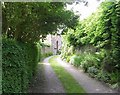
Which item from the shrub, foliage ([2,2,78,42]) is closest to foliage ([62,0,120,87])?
the shrub

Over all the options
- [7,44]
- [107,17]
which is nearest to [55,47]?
[107,17]

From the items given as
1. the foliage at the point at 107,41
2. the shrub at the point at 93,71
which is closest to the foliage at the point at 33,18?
the foliage at the point at 107,41

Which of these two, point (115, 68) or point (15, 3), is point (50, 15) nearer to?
point (15, 3)

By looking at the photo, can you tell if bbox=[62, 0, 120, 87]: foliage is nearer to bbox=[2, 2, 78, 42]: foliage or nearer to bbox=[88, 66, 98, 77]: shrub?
bbox=[88, 66, 98, 77]: shrub

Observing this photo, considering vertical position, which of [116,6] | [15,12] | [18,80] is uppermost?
[116,6]

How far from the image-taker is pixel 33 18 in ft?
35.6

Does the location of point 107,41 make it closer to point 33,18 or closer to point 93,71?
point 93,71

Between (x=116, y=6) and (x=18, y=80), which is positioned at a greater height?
(x=116, y=6)

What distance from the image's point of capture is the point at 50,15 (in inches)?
427

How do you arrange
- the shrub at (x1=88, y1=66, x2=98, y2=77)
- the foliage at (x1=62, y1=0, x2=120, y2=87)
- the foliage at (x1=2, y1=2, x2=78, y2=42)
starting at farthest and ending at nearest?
the shrub at (x1=88, y1=66, x2=98, y2=77), the foliage at (x1=62, y1=0, x2=120, y2=87), the foliage at (x1=2, y1=2, x2=78, y2=42)

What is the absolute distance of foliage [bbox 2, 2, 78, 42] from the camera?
8703mm

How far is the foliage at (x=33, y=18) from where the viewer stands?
870 cm

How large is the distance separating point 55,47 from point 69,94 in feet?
172

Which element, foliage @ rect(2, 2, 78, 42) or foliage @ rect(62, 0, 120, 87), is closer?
foliage @ rect(2, 2, 78, 42)
